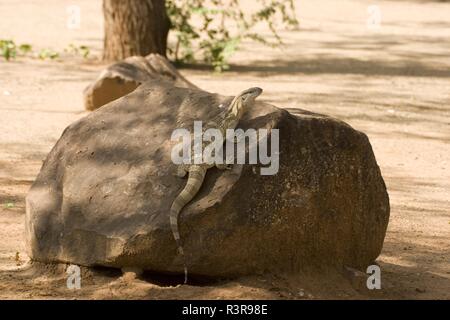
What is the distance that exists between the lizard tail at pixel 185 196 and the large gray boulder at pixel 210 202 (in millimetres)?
36

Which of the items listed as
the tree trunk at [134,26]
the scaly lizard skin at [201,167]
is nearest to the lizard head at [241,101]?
the scaly lizard skin at [201,167]

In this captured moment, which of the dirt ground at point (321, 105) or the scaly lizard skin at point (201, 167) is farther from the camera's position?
the dirt ground at point (321, 105)

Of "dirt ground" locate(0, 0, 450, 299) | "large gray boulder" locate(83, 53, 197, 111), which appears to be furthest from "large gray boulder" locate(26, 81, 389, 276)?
"large gray boulder" locate(83, 53, 197, 111)

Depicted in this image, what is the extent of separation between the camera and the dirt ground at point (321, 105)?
5.60m

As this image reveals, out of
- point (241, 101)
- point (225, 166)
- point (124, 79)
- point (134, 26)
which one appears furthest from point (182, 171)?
point (134, 26)

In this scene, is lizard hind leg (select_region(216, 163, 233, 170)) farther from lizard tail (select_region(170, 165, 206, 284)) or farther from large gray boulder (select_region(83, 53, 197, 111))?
large gray boulder (select_region(83, 53, 197, 111))

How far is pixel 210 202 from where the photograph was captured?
5.33 m

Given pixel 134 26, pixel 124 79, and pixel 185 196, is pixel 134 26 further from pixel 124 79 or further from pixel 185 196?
pixel 185 196

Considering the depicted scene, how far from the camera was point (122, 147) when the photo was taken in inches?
231

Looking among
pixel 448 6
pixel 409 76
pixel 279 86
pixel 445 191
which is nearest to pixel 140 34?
pixel 279 86

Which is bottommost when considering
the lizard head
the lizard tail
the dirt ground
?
the dirt ground

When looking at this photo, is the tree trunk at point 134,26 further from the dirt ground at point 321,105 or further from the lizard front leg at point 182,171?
the lizard front leg at point 182,171

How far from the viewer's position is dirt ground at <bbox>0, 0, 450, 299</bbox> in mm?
5602

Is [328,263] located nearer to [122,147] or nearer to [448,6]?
[122,147]
